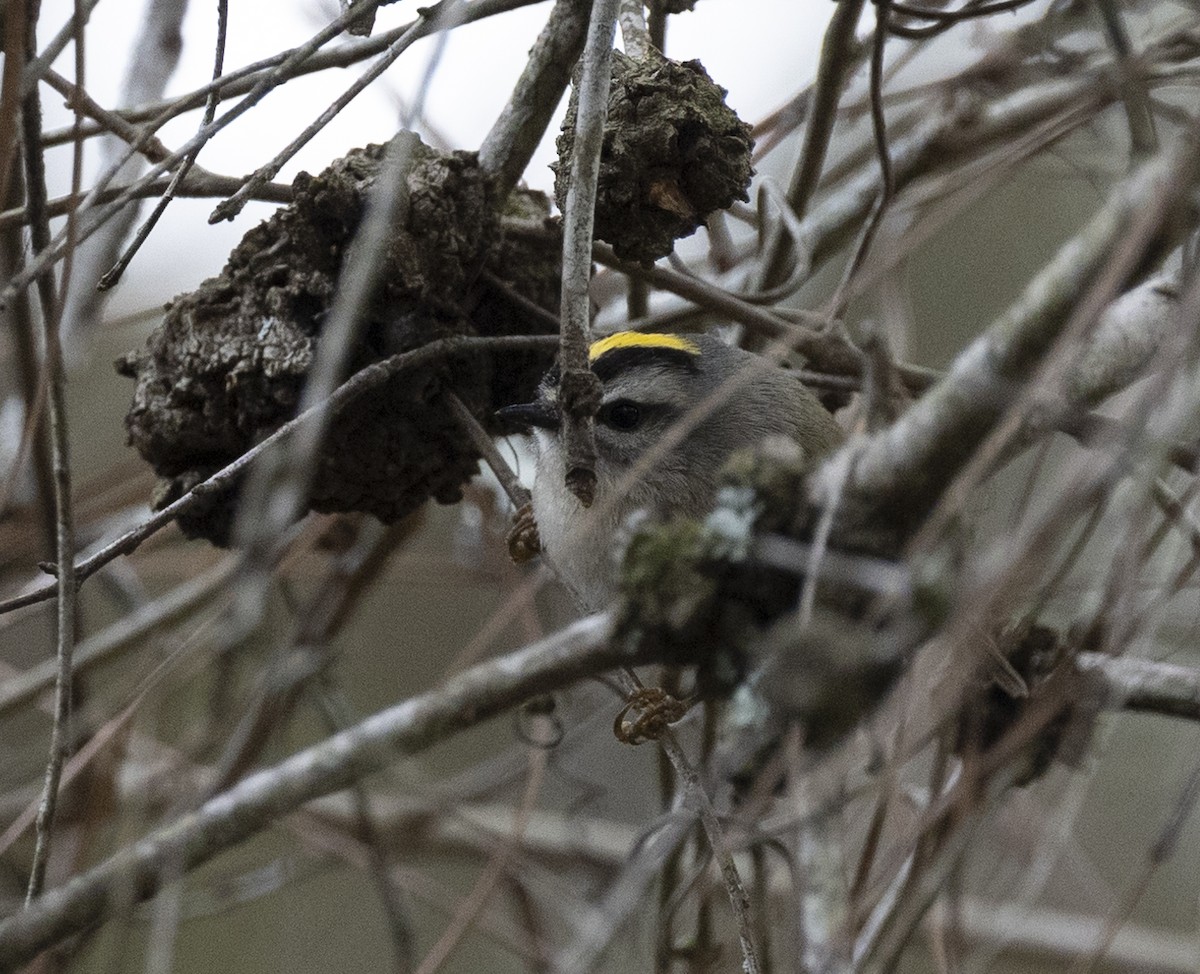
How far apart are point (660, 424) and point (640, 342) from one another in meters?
0.21

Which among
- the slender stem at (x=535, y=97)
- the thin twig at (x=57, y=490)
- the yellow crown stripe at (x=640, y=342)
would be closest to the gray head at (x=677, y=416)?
the yellow crown stripe at (x=640, y=342)

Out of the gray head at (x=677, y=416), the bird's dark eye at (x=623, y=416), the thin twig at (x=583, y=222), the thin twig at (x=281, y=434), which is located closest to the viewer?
the thin twig at (x=583, y=222)

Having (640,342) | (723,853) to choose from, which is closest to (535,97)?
(640,342)

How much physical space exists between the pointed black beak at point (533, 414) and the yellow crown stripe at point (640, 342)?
246 millimetres

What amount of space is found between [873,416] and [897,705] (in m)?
0.43

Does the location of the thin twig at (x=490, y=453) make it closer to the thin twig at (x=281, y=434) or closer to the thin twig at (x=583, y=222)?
the thin twig at (x=281, y=434)

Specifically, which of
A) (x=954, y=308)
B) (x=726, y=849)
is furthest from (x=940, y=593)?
(x=954, y=308)

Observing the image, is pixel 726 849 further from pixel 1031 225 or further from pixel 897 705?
pixel 1031 225

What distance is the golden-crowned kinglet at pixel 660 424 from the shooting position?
2.97 metres

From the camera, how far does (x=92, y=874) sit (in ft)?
6.76

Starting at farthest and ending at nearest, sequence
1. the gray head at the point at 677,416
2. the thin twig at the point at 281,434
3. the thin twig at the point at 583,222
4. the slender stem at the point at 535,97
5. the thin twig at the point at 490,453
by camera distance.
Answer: the gray head at the point at 677,416 → the slender stem at the point at 535,97 → the thin twig at the point at 490,453 → the thin twig at the point at 281,434 → the thin twig at the point at 583,222

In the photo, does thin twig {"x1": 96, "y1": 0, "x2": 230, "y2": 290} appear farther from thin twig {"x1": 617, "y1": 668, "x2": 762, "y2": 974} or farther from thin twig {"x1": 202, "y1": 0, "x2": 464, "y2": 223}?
thin twig {"x1": 617, "y1": 668, "x2": 762, "y2": 974}

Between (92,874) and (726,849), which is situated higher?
(92,874)

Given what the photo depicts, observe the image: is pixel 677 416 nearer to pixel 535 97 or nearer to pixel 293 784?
pixel 535 97
